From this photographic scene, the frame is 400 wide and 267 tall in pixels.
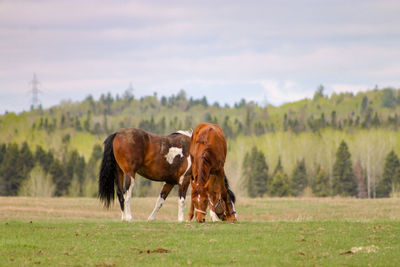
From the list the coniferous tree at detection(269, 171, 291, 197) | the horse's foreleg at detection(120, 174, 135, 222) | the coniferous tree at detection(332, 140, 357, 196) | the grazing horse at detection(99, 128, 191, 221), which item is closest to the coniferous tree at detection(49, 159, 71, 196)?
the coniferous tree at detection(269, 171, 291, 197)

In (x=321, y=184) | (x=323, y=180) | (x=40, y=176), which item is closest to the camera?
(x=40, y=176)

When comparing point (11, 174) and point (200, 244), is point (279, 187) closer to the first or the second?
point (11, 174)

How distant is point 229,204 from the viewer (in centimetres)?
1741

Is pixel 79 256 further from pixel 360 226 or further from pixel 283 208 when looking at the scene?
pixel 283 208

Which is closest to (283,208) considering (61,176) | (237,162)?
(61,176)

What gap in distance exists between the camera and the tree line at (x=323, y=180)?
310 ft

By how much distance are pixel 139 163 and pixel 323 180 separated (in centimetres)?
8363

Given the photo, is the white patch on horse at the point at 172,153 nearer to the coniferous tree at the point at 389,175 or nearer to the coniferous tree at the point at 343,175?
the coniferous tree at the point at 343,175

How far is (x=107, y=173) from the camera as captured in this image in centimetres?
1792

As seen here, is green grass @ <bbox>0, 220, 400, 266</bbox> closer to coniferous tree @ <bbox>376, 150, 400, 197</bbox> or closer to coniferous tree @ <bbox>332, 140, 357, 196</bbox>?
coniferous tree @ <bbox>376, 150, 400, 197</bbox>

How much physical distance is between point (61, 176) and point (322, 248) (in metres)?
90.2

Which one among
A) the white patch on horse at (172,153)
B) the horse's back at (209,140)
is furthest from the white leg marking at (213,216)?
the white patch on horse at (172,153)

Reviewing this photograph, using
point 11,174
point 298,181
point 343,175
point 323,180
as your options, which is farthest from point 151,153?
point 298,181

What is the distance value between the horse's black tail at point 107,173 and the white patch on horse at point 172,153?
1680 millimetres
